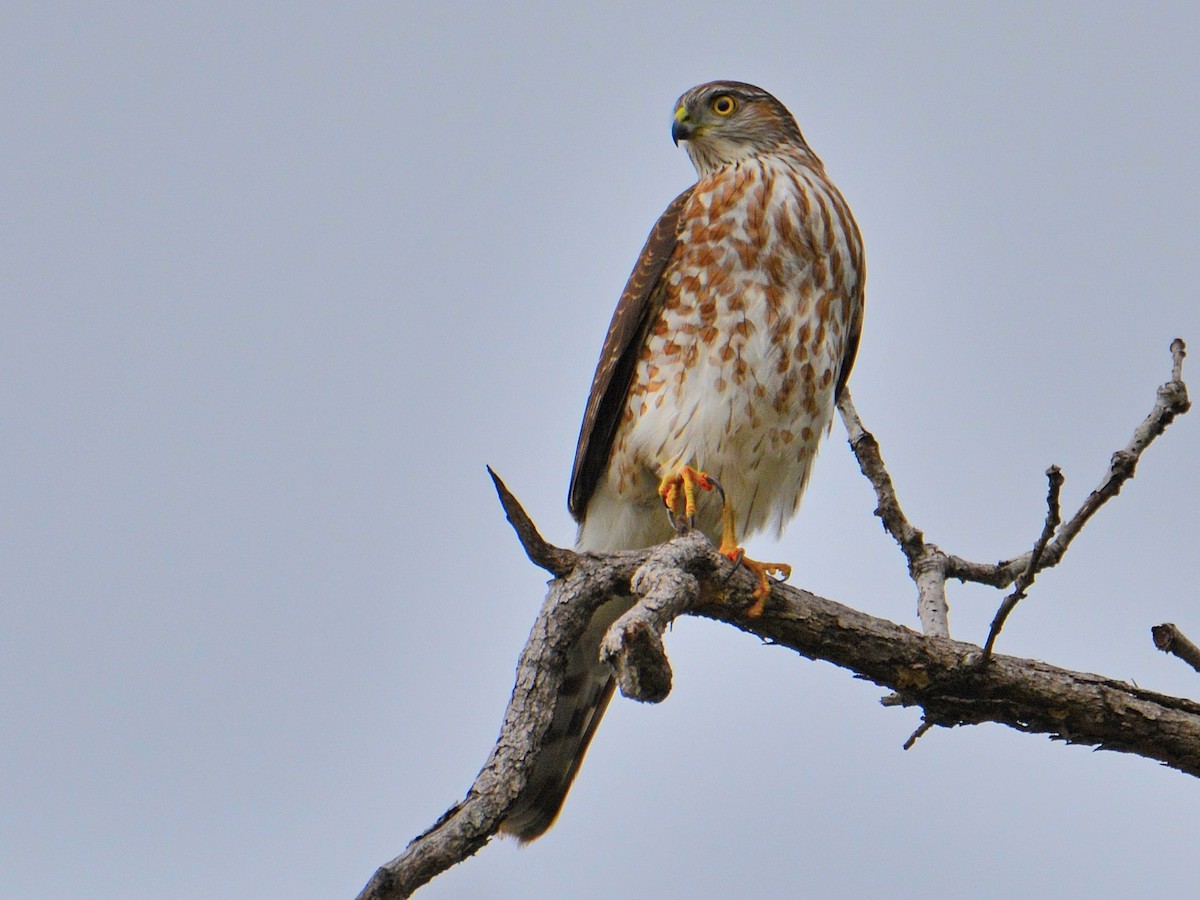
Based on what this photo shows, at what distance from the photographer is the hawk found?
203 inches

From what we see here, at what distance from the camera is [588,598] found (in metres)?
3.64

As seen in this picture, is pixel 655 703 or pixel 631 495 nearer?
pixel 655 703

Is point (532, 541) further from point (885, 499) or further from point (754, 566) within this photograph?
point (885, 499)

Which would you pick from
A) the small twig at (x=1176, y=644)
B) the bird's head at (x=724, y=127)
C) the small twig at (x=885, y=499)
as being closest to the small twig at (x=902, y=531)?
the small twig at (x=885, y=499)

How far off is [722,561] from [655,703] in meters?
0.91

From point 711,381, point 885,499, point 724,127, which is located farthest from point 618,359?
point 724,127

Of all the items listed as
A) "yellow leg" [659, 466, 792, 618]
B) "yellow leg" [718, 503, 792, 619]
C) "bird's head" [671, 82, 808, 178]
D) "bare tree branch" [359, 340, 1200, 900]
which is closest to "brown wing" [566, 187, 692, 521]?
"yellow leg" [659, 466, 792, 618]

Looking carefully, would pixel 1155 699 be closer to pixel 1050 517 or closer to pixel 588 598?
pixel 1050 517

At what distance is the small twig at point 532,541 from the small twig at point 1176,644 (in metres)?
1.78

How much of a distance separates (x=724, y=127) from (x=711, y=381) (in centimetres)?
175

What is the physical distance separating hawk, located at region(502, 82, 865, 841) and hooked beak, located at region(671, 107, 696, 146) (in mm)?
589

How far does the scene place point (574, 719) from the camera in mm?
5227

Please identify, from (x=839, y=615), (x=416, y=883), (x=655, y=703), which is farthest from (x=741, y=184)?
(x=416, y=883)

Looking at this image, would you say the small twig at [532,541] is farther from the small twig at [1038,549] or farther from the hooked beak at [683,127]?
the hooked beak at [683,127]
